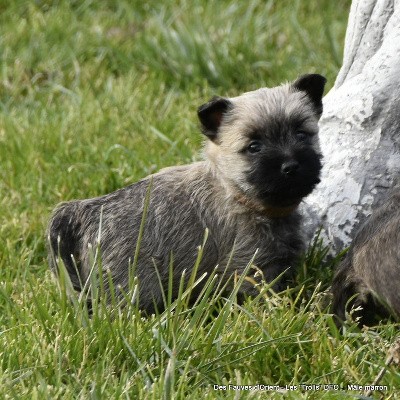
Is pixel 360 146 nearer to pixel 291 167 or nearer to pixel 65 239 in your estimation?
pixel 291 167

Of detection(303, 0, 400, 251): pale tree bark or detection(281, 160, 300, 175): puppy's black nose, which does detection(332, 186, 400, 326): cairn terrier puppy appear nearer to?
detection(281, 160, 300, 175): puppy's black nose

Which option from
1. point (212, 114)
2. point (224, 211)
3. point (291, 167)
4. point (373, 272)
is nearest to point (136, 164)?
point (212, 114)

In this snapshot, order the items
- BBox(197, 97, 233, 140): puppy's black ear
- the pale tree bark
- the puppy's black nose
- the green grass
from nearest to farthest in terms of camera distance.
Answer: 1. the green grass
2. the puppy's black nose
3. BBox(197, 97, 233, 140): puppy's black ear
4. the pale tree bark

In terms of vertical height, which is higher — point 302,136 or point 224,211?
point 302,136

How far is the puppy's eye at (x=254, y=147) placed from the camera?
519 cm

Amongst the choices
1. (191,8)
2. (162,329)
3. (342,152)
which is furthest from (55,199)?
(191,8)

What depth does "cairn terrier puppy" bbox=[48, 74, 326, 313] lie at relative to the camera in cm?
515

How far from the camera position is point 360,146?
18.6ft

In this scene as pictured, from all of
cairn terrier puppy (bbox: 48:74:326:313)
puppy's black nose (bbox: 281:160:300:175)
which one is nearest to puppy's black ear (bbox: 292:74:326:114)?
cairn terrier puppy (bbox: 48:74:326:313)

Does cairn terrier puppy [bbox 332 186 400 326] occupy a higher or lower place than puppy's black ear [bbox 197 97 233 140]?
lower

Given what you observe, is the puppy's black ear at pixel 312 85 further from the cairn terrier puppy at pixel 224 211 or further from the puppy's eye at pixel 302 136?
the puppy's eye at pixel 302 136

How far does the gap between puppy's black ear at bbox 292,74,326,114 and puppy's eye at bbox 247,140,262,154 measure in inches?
17.7

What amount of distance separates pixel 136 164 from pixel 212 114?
1.37 m

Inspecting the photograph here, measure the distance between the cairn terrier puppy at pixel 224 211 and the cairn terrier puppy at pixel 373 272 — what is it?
39 cm
